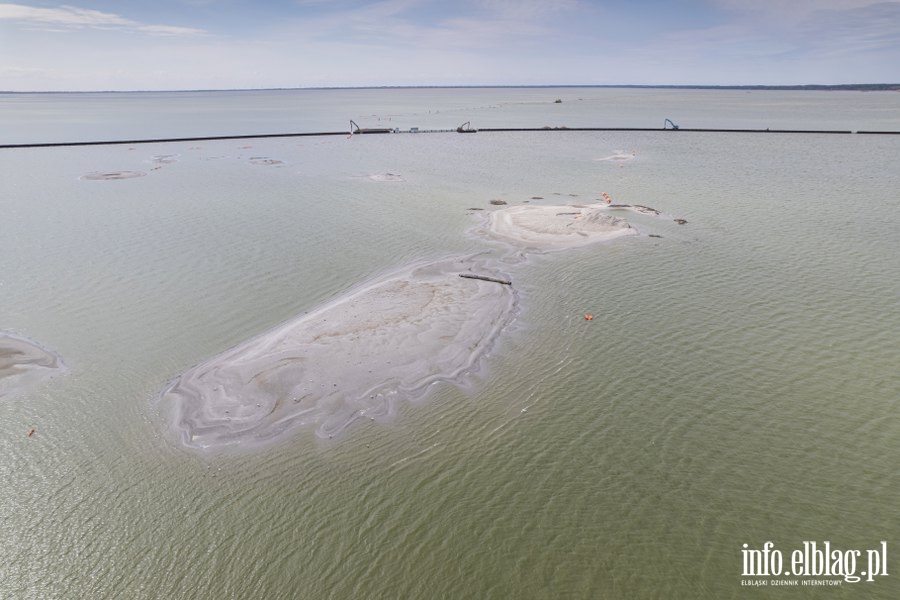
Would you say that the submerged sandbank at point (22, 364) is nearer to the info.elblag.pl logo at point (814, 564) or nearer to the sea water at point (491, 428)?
the sea water at point (491, 428)

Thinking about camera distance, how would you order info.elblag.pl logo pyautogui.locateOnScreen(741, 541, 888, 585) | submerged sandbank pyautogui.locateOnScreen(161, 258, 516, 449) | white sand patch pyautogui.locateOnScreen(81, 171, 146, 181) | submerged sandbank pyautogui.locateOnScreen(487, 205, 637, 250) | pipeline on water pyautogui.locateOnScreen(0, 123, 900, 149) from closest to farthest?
info.elblag.pl logo pyautogui.locateOnScreen(741, 541, 888, 585)
submerged sandbank pyautogui.locateOnScreen(161, 258, 516, 449)
submerged sandbank pyautogui.locateOnScreen(487, 205, 637, 250)
white sand patch pyautogui.locateOnScreen(81, 171, 146, 181)
pipeline on water pyautogui.locateOnScreen(0, 123, 900, 149)

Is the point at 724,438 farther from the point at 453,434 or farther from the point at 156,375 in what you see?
the point at 156,375

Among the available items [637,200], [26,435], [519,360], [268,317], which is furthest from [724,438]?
[637,200]

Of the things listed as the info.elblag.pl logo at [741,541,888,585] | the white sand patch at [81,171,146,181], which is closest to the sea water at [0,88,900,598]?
the info.elblag.pl logo at [741,541,888,585]

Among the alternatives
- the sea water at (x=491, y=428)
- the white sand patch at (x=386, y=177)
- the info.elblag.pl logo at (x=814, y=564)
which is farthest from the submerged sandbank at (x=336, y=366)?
the white sand patch at (x=386, y=177)

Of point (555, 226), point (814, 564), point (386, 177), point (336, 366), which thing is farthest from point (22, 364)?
point (386, 177)

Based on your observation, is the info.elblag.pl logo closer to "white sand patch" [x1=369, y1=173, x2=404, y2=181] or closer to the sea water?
the sea water
